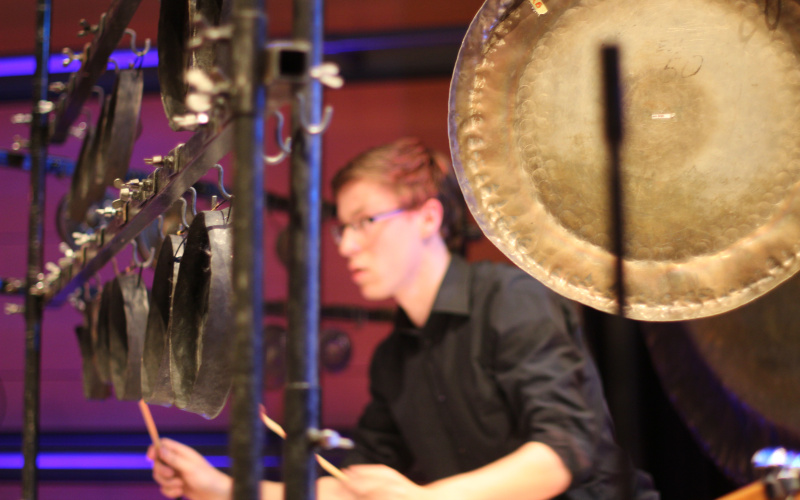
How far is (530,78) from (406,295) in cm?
90

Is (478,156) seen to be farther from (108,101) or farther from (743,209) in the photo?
(108,101)

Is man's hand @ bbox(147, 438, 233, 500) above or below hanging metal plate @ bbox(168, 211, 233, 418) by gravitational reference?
below

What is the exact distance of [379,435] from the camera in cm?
171

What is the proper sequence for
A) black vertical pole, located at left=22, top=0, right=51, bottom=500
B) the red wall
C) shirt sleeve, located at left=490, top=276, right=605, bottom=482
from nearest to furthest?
shirt sleeve, located at left=490, top=276, right=605, bottom=482 < black vertical pole, located at left=22, top=0, right=51, bottom=500 < the red wall

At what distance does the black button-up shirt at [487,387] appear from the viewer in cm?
135

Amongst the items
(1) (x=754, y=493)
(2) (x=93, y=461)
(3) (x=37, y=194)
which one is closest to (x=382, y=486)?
(1) (x=754, y=493)

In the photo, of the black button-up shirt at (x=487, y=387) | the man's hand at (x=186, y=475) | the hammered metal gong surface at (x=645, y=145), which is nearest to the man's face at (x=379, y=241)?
the black button-up shirt at (x=487, y=387)

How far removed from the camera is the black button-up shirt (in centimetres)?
135

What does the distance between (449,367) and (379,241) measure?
325 millimetres

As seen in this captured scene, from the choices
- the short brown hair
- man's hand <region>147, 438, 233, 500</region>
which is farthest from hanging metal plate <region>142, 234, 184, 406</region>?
the short brown hair

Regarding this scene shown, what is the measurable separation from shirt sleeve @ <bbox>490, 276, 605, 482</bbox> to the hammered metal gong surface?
527mm

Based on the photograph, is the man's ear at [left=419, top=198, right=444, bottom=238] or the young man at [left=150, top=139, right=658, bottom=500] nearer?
the young man at [left=150, top=139, right=658, bottom=500]

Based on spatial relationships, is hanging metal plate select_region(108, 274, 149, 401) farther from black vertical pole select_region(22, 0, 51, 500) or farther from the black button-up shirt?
the black button-up shirt

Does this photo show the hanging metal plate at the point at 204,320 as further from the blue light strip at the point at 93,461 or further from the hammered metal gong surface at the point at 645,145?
the blue light strip at the point at 93,461
